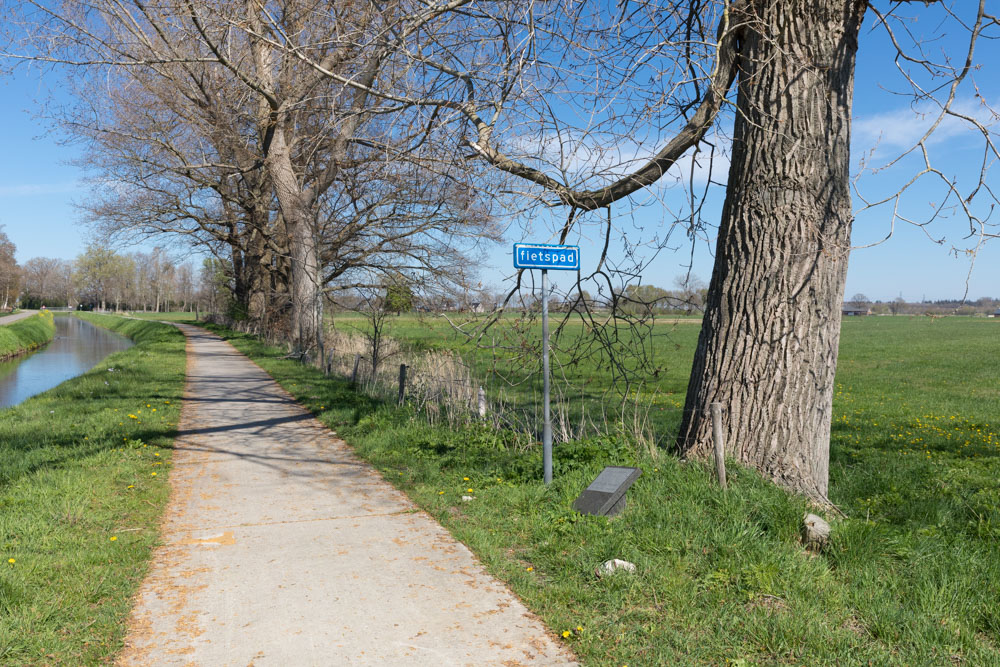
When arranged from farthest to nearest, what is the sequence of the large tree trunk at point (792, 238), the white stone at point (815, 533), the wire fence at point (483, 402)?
the wire fence at point (483, 402)
the large tree trunk at point (792, 238)
the white stone at point (815, 533)

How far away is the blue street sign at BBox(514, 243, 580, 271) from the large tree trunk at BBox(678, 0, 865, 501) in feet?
4.93

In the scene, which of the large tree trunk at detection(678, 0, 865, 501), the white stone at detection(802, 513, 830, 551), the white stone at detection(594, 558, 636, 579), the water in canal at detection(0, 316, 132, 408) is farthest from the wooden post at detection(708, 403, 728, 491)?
the water in canal at detection(0, 316, 132, 408)

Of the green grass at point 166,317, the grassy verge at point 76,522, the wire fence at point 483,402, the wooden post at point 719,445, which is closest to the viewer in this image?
the grassy verge at point 76,522

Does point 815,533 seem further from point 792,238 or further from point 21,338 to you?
point 21,338

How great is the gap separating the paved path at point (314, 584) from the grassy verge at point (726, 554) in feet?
1.08

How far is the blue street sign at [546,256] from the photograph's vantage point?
636 centimetres

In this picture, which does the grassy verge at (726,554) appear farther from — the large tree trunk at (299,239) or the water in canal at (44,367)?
the water in canal at (44,367)

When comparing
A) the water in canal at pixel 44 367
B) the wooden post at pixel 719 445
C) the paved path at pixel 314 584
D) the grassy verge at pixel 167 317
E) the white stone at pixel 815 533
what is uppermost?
the wooden post at pixel 719 445

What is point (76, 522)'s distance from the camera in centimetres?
566

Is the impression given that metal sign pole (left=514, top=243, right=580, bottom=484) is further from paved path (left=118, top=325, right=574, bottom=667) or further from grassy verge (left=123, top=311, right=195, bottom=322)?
grassy verge (left=123, top=311, right=195, bottom=322)

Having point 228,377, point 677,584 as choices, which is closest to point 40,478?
point 677,584

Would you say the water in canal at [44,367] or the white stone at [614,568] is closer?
the white stone at [614,568]

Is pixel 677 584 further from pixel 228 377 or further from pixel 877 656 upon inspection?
pixel 228 377

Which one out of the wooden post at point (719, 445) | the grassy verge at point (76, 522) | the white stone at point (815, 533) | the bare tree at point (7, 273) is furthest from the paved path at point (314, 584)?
the bare tree at point (7, 273)
